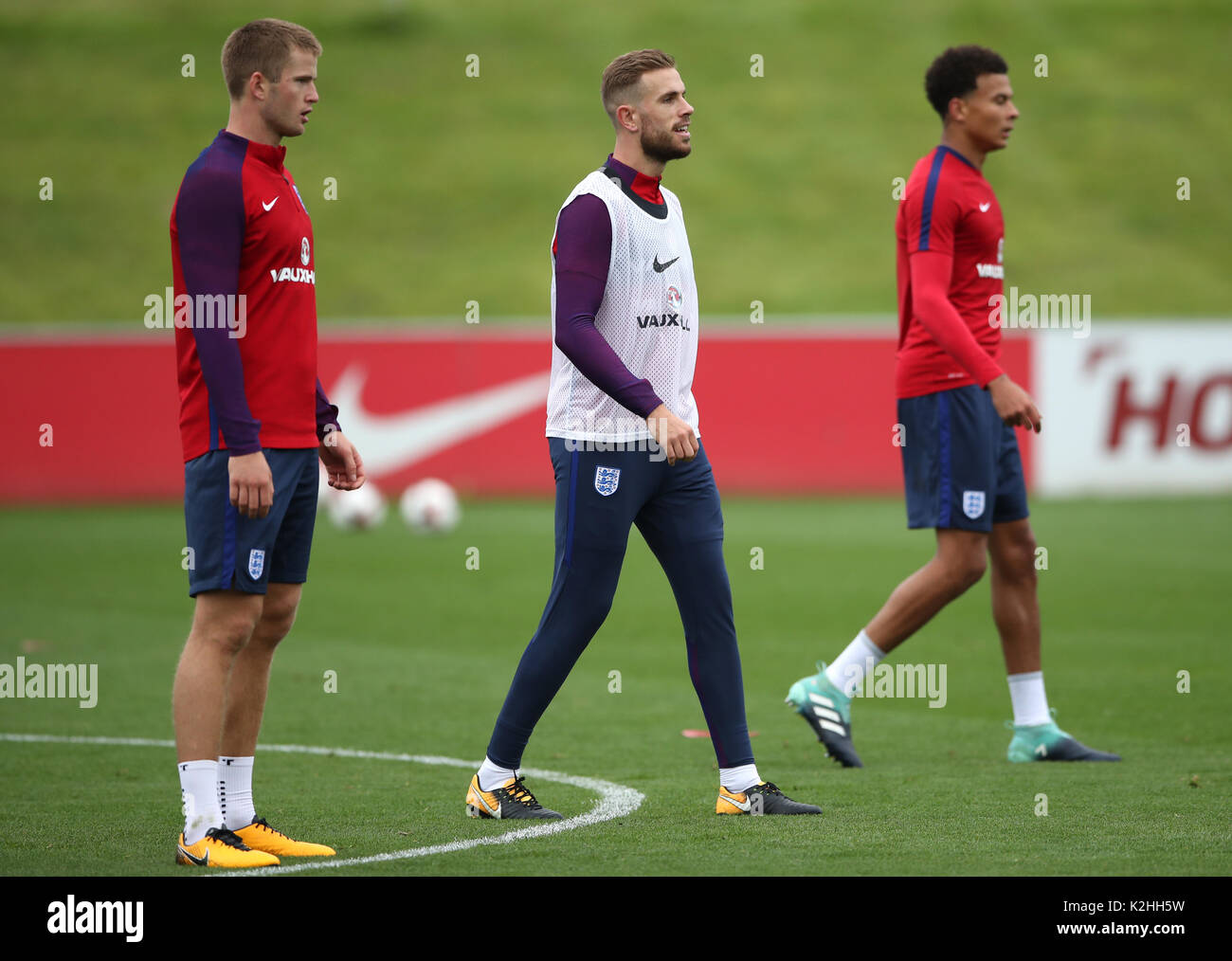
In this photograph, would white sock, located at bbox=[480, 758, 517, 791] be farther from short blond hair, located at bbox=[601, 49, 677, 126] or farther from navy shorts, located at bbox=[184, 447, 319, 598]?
short blond hair, located at bbox=[601, 49, 677, 126]

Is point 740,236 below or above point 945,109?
above

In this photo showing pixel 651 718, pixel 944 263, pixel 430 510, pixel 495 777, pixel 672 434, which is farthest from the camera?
pixel 430 510

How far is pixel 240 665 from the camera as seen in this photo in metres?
4.93

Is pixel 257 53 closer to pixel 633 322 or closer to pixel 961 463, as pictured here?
pixel 633 322

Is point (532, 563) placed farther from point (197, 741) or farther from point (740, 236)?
point (740, 236)

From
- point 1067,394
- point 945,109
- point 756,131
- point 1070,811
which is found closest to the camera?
point 1070,811

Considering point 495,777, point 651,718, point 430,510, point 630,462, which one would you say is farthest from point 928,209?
point 430,510

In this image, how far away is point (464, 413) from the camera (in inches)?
789

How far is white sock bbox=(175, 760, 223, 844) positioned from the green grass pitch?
136mm

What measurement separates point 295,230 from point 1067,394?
51.9ft

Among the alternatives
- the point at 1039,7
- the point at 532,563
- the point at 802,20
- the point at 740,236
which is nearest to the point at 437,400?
the point at 532,563

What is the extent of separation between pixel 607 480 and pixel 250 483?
1.16 m

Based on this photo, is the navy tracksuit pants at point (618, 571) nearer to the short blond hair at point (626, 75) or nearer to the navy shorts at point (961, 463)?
the short blond hair at point (626, 75)

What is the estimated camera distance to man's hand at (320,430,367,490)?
5.02 m
